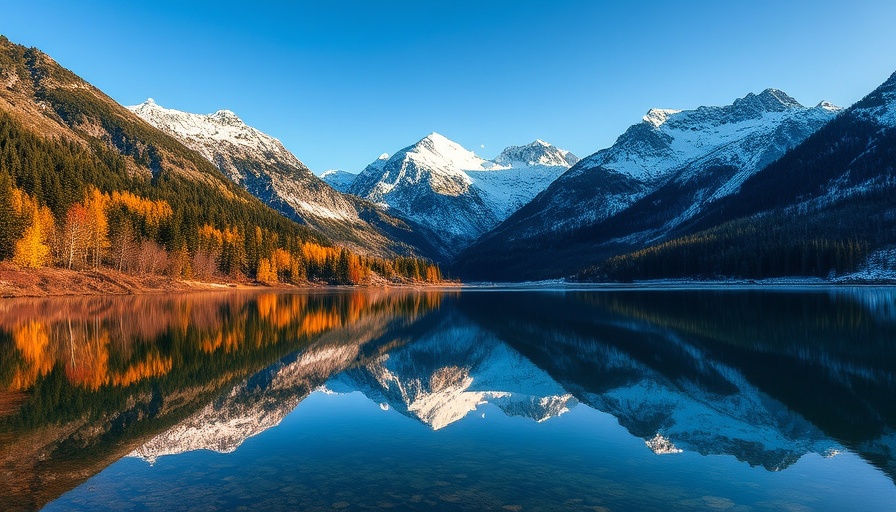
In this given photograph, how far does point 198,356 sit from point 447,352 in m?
17.1

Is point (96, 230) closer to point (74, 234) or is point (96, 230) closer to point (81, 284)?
point (74, 234)

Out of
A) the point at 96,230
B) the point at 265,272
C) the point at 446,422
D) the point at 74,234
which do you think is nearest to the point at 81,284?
the point at 74,234

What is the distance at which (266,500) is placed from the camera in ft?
39.1

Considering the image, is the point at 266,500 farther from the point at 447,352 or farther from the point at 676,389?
the point at 447,352

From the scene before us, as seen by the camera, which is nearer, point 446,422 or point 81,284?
point 446,422

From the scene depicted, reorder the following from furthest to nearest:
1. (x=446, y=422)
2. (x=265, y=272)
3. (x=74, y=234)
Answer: (x=265, y=272) < (x=74, y=234) < (x=446, y=422)

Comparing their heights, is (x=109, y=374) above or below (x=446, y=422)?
above

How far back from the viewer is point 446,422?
2041 cm

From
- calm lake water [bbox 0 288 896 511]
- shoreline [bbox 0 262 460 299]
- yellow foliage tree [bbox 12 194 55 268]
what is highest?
yellow foliage tree [bbox 12 194 55 268]

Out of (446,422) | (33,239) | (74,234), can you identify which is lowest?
(446,422)

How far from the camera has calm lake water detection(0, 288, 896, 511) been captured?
12.5 m

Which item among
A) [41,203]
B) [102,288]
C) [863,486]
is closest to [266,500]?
[863,486]

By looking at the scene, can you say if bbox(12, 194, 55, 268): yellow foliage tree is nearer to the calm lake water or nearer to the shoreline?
the shoreline

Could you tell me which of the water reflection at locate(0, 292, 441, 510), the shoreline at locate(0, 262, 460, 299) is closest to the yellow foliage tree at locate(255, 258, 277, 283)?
the shoreline at locate(0, 262, 460, 299)
